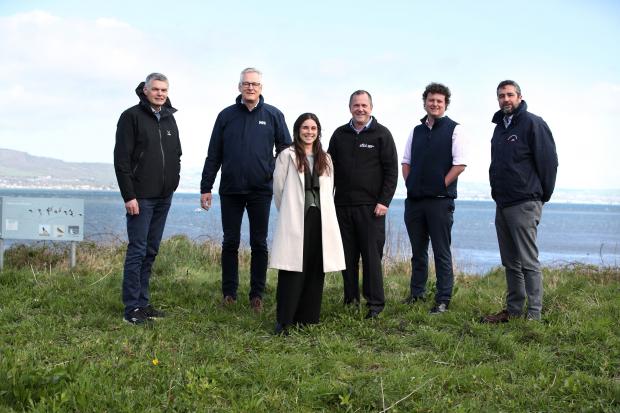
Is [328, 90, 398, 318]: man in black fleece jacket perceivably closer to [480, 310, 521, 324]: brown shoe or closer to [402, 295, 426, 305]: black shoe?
[402, 295, 426, 305]: black shoe

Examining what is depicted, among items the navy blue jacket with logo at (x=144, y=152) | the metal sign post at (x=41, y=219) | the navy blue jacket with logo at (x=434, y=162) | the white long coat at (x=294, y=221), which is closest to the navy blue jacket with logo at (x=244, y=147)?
the navy blue jacket with logo at (x=144, y=152)

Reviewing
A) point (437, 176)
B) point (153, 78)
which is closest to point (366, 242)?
point (437, 176)

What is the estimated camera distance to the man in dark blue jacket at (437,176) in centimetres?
602

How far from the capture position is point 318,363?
14.3 feet

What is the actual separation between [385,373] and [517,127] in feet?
8.76

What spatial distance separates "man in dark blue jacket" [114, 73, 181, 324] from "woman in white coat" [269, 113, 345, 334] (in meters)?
1.16

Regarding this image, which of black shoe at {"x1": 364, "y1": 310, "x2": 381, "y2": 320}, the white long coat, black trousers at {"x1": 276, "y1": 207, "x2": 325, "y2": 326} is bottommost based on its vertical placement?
black shoe at {"x1": 364, "y1": 310, "x2": 381, "y2": 320}

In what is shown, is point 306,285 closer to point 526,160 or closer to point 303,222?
point 303,222

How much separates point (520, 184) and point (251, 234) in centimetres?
268

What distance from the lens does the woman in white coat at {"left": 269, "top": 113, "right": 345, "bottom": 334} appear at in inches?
206

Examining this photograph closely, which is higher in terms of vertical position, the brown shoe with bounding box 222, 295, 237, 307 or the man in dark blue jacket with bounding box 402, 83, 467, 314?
the man in dark blue jacket with bounding box 402, 83, 467, 314

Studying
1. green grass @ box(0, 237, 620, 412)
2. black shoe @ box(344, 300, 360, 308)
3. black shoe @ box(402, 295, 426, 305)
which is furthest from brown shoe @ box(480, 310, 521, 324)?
black shoe @ box(344, 300, 360, 308)

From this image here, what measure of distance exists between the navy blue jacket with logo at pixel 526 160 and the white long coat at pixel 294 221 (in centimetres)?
161

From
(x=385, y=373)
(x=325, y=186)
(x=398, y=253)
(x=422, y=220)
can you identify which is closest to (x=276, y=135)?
(x=325, y=186)
